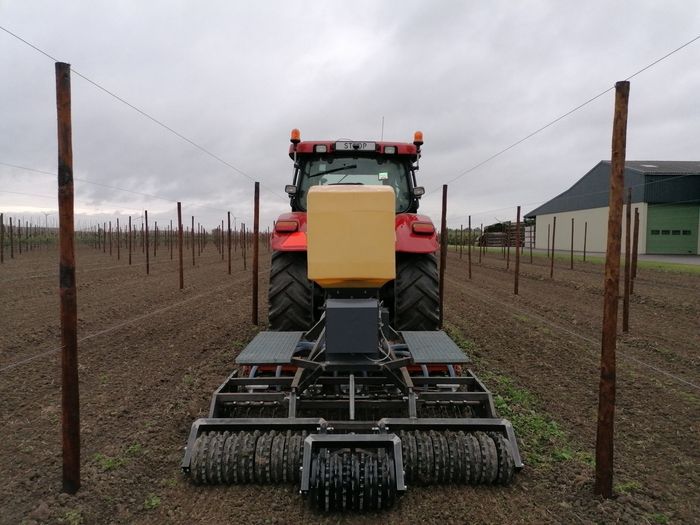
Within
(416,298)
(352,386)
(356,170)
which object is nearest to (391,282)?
(416,298)

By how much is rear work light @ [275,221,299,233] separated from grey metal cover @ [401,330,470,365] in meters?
1.37

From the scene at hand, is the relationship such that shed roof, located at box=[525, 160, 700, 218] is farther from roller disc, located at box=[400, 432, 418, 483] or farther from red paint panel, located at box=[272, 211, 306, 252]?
roller disc, located at box=[400, 432, 418, 483]

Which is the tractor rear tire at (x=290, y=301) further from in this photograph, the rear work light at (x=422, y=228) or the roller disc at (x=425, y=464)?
the roller disc at (x=425, y=464)

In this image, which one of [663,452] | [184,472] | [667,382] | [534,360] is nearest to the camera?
[184,472]

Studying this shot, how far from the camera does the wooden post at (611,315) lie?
2.72 metres

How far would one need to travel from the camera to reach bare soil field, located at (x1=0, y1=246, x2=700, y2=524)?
259cm

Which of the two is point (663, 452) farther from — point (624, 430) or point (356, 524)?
point (356, 524)

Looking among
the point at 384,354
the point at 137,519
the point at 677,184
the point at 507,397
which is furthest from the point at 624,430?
the point at 677,184

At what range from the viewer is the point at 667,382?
497cm

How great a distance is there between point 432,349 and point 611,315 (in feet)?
3.95

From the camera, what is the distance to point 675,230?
30656 millimetres

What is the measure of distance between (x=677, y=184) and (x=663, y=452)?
3377cm

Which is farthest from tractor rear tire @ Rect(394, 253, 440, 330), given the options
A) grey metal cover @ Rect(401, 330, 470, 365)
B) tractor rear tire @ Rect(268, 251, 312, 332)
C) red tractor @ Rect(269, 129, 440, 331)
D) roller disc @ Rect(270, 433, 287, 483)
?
roller disc @ Rect(270, 433, 287, 483)

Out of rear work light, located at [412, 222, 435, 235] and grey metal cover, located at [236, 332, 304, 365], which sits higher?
rear work light, located at [412, 222, 435, 235]
